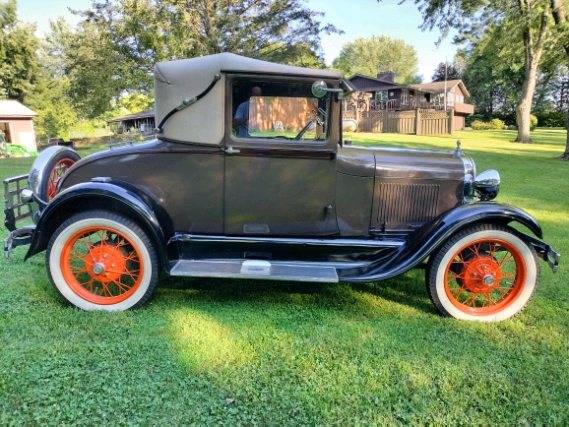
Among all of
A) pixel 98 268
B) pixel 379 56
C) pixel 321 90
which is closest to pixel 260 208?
pixel 321 90

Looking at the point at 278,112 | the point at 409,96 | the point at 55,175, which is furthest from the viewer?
the point at 409,96

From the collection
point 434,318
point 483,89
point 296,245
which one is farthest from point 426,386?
point 483,89

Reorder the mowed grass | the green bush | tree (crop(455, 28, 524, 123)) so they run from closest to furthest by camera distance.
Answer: the mowed grass
the green bush
tree (crop(455, 28, 524, 123))

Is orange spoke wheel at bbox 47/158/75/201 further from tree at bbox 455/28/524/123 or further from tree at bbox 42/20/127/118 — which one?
tree at bbox 455/28/524/123

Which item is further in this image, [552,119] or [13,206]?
[552,119]

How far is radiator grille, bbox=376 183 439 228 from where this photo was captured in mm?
3594

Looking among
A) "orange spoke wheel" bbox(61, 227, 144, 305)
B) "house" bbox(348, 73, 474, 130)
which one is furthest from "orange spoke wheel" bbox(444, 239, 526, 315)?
"house" bbox(348, 73, 474, 130)

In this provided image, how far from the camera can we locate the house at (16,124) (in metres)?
24.8

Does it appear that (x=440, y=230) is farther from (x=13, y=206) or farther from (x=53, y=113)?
(x=53, y=113)

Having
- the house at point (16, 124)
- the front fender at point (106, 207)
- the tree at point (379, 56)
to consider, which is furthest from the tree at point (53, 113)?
the tree at point (379, 56)

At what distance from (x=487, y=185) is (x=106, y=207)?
2950 millimetres

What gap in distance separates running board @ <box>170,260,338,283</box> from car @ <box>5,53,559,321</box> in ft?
0.04

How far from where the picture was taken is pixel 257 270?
10.8ft

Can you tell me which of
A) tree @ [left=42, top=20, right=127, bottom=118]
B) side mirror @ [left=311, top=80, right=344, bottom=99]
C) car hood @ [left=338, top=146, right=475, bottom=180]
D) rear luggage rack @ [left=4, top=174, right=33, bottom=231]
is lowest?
rear luggage rack @ [left=4, top=174, right=33, bottom=231]
